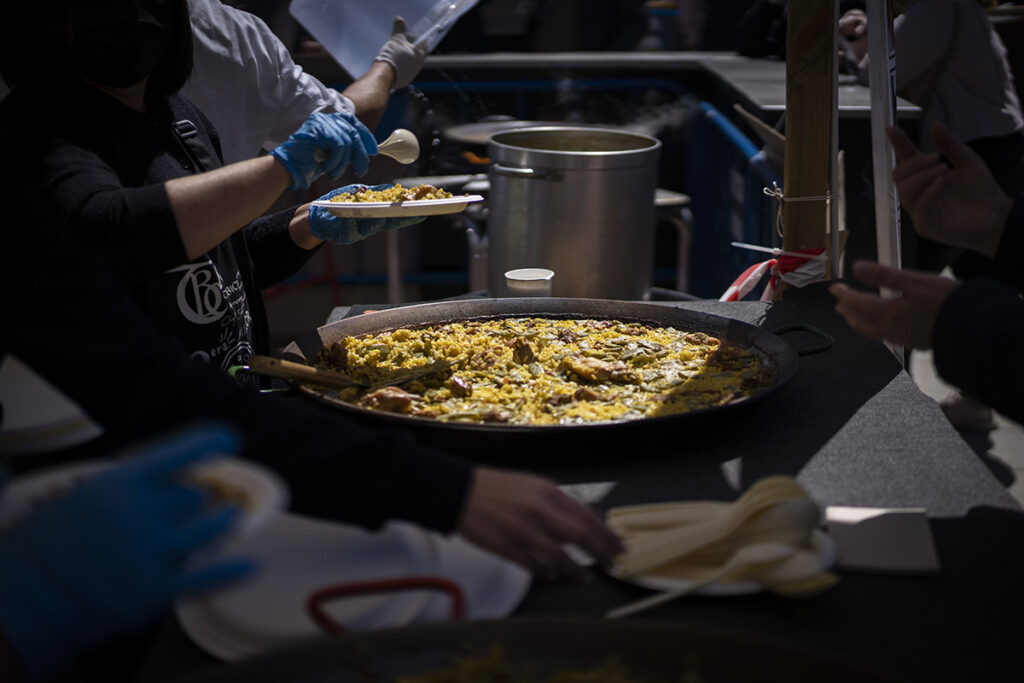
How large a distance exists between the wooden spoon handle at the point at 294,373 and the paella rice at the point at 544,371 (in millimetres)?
59

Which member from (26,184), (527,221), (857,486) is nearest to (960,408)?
(527,221)

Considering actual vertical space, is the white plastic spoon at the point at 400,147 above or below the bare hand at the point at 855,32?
below

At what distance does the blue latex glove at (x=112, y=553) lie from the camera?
2.23ft

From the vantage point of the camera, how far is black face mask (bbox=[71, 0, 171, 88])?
67.7 inches

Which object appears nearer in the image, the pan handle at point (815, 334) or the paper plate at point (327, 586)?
the paper plate at point (327, 586)

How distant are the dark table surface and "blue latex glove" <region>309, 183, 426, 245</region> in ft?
2.77

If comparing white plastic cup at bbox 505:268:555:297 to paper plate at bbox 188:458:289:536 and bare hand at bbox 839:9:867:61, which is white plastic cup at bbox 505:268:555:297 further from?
bare hand at bbox 839:9:867:61

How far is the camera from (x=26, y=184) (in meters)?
1.02

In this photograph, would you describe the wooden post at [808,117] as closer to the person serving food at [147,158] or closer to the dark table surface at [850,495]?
the dark table surface at [850,495]

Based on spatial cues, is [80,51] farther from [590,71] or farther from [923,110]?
[590,71]

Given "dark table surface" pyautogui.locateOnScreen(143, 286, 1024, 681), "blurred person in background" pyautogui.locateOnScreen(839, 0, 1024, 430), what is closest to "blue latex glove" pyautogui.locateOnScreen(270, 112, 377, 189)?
"dark table surface" pyautogui.locateOnScreen(143, 286, 1024, 681)

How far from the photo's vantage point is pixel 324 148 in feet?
6.22

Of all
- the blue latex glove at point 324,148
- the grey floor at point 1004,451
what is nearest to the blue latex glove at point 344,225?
the blue latex glove at point 324,148

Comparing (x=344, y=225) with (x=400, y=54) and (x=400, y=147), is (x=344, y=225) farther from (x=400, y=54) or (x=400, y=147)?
(x=400, y=54)
